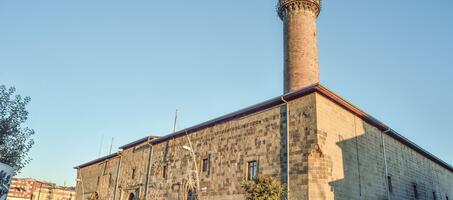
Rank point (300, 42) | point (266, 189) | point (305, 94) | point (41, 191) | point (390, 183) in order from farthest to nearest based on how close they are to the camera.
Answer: point (41, 191), point (300, 42), point (390, 183), point (305, 94), point (266, 189)

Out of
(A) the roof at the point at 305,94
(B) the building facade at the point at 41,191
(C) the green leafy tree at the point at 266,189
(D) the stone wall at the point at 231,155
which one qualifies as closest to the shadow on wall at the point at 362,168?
(A) the roof at the point at 305,94

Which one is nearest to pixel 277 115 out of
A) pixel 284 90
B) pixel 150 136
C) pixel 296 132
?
pixel 296 132

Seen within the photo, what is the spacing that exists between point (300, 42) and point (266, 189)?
48.0ft

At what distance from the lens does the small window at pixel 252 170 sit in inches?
680

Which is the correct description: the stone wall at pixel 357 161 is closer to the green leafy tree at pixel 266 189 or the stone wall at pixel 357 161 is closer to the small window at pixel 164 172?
the green leafy tree at pixel 266 189

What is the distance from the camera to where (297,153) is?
1538 cm

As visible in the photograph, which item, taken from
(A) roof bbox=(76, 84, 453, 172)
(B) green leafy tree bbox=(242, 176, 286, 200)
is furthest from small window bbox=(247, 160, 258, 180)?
(A) roof bbox=(76, 84, 453, 172)

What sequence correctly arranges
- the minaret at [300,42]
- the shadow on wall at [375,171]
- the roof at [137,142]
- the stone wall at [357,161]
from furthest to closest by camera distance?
the roof at [137,142] < the minaret at [300,42] < the shadow on wall at [375,171] < the stone wall at [357,161]

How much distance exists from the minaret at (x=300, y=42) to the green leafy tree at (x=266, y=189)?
11.1m

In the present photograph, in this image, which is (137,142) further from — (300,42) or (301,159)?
(301,159)

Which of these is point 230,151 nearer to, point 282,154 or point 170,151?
point 282,154

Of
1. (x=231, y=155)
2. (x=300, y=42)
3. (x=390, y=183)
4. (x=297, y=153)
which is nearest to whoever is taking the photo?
(x=297, y=153)

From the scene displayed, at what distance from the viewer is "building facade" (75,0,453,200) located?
1530 cm

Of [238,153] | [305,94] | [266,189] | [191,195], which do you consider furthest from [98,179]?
[305,94]
